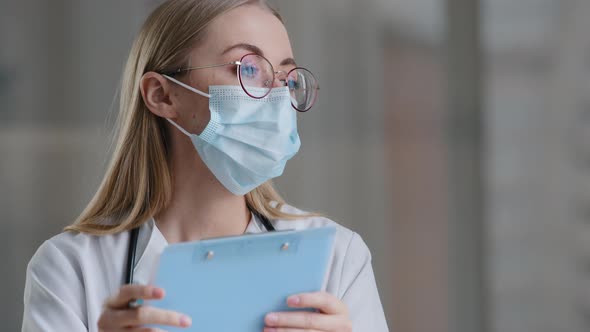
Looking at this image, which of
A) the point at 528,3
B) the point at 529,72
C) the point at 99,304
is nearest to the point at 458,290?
the point at 529,72

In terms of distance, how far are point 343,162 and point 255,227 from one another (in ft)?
5.84

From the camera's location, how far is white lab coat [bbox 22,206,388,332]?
1.29 m

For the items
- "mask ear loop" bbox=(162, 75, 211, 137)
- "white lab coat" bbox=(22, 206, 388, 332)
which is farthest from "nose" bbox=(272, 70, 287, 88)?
"white lab coat" bbox=(22, 206, 388, 332)

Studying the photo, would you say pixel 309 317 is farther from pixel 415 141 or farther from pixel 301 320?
pixel 415 141

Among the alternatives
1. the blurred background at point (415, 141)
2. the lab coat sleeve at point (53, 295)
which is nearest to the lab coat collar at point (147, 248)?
the lab coat sleeve at point (53, 295)

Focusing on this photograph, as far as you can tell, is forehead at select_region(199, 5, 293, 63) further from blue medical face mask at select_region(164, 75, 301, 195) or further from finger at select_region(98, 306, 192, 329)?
finger at select_region(98, 306, 192, 329)

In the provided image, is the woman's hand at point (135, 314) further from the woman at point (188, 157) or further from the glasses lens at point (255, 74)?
the glasses lens at point (255, 74)

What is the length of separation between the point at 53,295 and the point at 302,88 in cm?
56

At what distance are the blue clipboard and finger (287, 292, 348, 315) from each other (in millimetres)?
18

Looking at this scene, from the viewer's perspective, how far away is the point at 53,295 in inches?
50.8


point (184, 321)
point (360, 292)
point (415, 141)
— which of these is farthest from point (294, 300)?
point (415, 141)

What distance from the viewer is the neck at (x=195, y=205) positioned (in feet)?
4.60

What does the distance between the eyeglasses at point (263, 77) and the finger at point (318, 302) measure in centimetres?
41

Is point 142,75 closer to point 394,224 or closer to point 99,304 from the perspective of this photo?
point 99,304
